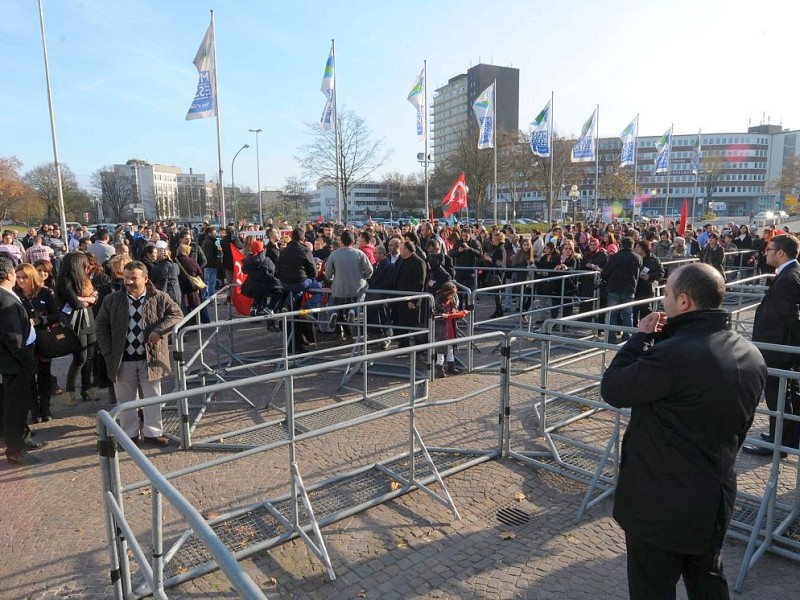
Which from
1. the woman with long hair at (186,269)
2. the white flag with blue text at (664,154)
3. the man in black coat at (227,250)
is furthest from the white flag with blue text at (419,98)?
Result: the white flag with blue text at (664,154)

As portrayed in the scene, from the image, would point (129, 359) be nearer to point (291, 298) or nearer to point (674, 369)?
point (291, 298)

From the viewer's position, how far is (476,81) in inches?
5251

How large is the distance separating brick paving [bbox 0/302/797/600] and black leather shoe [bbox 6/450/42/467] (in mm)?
70

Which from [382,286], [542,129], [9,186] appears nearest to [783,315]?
[382,286]

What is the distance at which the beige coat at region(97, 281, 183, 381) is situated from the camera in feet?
19.0

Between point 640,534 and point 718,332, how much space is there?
0.99m

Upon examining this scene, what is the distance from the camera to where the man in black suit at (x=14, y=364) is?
207 inches

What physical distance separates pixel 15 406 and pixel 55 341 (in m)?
1.19

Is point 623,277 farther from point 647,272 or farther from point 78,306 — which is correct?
point 78,306

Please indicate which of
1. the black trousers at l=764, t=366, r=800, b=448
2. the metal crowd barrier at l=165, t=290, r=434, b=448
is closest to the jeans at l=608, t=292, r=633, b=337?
the metal crowd barrier at l=165, t=290, r=434, b=448

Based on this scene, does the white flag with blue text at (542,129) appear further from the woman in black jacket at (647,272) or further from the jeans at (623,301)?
the jeans at (623,301)

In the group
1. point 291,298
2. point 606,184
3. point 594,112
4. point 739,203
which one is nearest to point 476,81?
point 739,203

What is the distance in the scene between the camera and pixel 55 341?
643cm

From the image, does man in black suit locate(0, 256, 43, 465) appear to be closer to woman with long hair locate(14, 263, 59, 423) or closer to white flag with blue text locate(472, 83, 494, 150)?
woman with long hair locate(14, 263, 59, 423)
